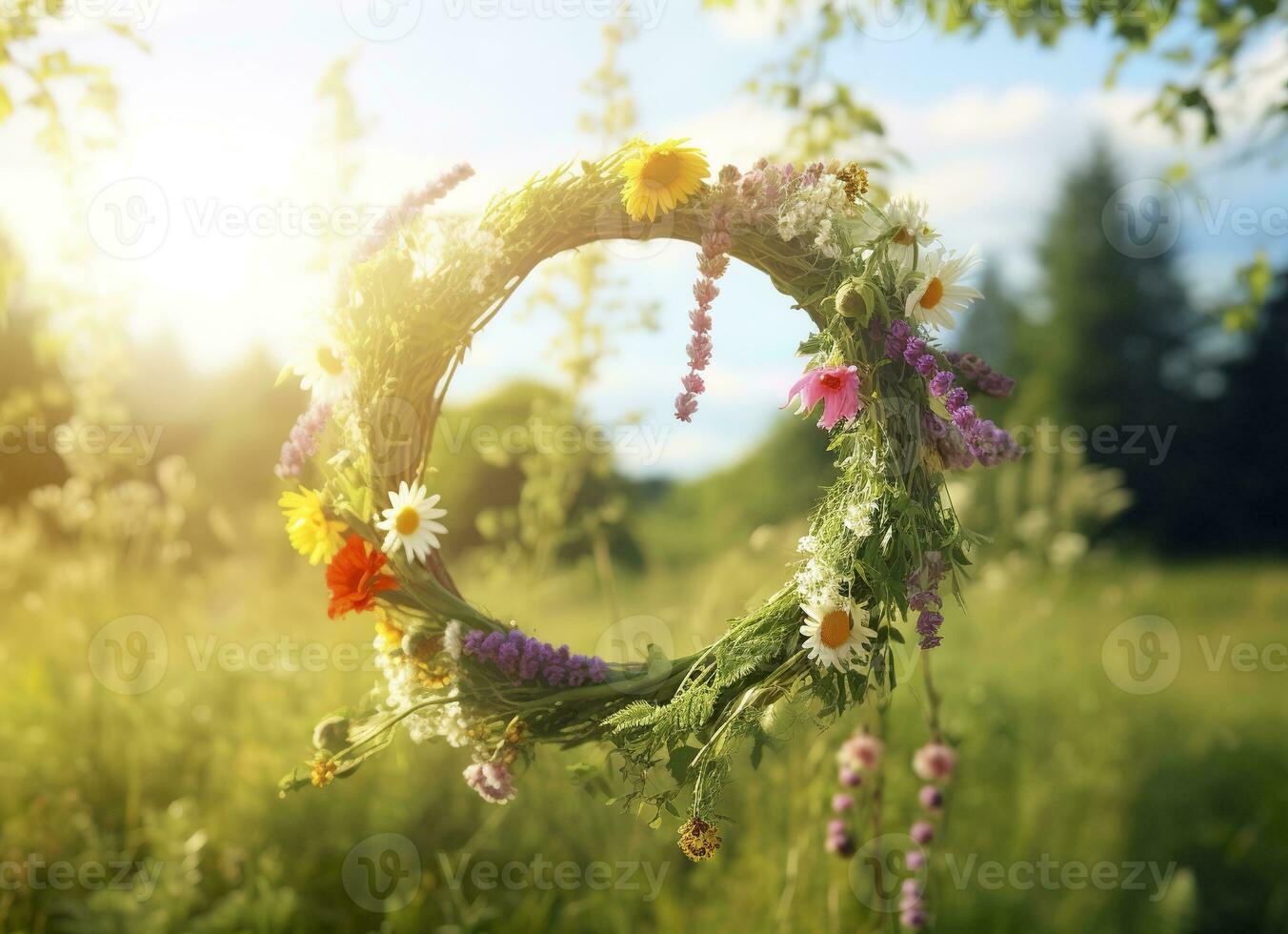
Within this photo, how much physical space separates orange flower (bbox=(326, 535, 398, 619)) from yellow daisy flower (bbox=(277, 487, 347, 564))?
2.2 inches

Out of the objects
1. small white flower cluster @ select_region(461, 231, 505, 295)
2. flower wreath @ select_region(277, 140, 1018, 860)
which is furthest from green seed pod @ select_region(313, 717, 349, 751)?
small white flower cluster @ select_region(461, 231, 505, 295)

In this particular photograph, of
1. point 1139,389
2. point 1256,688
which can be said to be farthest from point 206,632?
point 1139,389

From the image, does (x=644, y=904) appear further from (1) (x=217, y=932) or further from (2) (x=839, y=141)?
(2) (x=839, y=141)

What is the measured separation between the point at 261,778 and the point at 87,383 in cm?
189

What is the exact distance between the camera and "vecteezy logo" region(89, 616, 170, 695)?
422cm

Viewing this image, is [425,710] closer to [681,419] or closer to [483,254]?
[681,419]

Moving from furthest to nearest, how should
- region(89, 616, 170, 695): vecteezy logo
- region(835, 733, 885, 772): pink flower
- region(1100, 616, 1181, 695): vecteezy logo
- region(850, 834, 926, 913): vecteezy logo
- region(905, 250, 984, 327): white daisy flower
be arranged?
region(1100, 616, 1181, 695): vecteezy logo < region(89, 616, 170, 695): vecteezy logo < region(850, 834, 926, 913): vecteezy logo < region(835, 733, 885, 772): pink flower < region(905, 250, 984, 327): white daisy flower

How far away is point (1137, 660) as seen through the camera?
5.80 metres

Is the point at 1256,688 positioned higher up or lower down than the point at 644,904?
lower down

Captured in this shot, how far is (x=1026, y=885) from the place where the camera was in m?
3.71

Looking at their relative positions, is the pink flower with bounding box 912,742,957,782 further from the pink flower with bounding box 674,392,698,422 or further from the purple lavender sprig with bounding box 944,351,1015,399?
the pink flower with bounding box 674,392,698,422

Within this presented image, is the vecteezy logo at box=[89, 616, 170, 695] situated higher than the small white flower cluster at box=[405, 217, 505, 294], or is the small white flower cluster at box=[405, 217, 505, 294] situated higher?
the small white flower cluster at box=[405, 217, 505, 294]

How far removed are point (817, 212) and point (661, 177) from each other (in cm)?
31

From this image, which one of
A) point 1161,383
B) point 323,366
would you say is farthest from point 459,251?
point 1161,383
